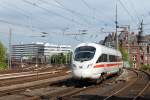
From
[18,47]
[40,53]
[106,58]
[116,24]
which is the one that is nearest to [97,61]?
[106,58]

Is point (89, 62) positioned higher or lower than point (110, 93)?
higher

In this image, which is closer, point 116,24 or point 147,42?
point 116,24

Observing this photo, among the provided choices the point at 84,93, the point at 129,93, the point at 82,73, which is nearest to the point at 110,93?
the point at 129,93

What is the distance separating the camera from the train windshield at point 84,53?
82.4 feet

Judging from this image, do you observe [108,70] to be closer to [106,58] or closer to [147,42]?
[106,58]

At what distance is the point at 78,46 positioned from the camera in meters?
26.4

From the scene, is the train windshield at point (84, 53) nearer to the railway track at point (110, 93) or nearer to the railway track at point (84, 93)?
the railway track at point (84, 93)

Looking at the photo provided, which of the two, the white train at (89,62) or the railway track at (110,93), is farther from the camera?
the white train at (89,62)

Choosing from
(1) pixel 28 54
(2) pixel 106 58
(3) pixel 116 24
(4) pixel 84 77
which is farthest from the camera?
(1) pixel 28 54

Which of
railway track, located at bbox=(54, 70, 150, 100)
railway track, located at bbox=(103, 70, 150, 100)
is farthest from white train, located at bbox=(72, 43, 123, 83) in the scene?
railway track, located at bbox=(103, 70, 150, 100)

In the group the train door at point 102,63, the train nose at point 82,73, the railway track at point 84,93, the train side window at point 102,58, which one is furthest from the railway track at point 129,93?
the train side window at point 102,58

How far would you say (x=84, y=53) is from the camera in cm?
2538

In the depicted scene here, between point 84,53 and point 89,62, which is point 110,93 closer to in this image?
point 89,62

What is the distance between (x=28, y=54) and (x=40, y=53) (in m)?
19.3
